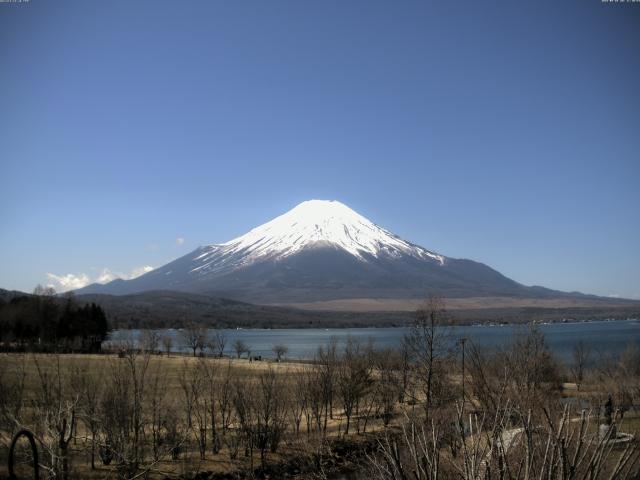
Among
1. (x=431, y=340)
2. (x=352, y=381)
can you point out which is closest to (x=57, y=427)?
(x=431, y=340)

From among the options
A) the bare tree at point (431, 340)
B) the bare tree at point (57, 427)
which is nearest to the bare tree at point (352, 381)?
the bare tree at point (431, 340)

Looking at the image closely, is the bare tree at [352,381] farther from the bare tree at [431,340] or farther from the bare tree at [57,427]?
the bare tree at [57,427]

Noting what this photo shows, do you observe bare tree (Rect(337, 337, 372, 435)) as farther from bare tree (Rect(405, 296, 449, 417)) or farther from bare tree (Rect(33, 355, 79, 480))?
bare tree (Rect(33, 355, 79, 480))

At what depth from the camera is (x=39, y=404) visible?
72.6 feet

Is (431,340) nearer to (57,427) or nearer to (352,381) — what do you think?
(352,381)

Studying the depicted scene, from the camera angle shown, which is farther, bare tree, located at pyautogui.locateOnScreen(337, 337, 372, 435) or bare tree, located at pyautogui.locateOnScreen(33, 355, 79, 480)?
bare tree, located at pyautogui.locateOnScreen(337, 337, 372, 435)

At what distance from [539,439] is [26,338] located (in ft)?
290

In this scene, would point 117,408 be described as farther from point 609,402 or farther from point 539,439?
point 609,402

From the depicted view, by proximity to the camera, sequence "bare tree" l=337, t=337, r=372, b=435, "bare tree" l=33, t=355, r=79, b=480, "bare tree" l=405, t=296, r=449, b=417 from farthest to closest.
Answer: "bare tree" l=337, t=337, r=372, b=435 → "bare tree" l=405, t=296, r=449, b=417 → "bare tree" l=33, t=355, r=79, b=480

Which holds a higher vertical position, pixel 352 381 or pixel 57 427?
A: pixel 57 427

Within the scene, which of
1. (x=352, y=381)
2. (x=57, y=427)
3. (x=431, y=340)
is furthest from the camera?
(x=352, y=381)

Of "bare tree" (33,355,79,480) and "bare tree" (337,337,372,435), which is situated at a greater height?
"bare tree" (33,355,79,480)

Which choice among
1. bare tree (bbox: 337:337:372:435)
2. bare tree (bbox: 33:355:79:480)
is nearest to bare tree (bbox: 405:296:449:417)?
bare tree (bbox: 337:337:372:435)

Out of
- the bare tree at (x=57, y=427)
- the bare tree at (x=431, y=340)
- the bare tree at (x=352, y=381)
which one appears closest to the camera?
the bare tree at (x=57, y=427)
